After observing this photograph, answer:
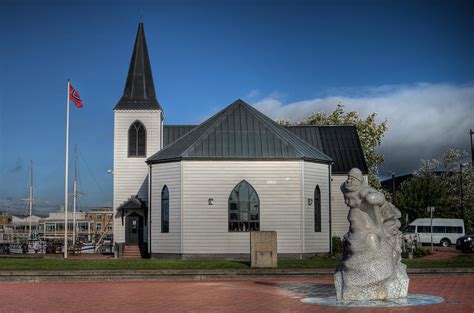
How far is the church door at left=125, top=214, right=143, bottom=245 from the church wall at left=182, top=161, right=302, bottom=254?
8.56m

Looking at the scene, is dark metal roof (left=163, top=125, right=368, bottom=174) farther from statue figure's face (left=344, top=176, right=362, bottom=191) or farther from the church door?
statue figure's face (left=344, top=176, right=362, bottom=191)

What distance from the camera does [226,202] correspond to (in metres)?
34.3

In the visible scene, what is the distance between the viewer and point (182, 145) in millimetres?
36625

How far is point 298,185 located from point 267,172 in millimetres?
1785

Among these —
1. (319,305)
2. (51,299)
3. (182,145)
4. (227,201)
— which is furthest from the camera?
(182,145)

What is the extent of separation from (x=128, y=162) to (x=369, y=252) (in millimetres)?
29857

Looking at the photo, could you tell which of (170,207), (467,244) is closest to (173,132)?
(170,207)

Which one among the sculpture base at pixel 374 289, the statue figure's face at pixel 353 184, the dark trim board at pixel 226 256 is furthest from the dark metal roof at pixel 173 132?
the sculpture base at pixel 374 289

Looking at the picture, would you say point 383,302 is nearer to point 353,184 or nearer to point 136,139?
point 353,184

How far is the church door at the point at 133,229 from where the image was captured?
41.7 m

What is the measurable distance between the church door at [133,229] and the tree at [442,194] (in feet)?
118

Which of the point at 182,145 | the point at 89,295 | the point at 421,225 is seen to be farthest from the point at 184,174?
the point at 421,225

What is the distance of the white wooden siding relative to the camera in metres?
34.3

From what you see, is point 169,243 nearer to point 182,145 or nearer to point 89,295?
point 182,145
